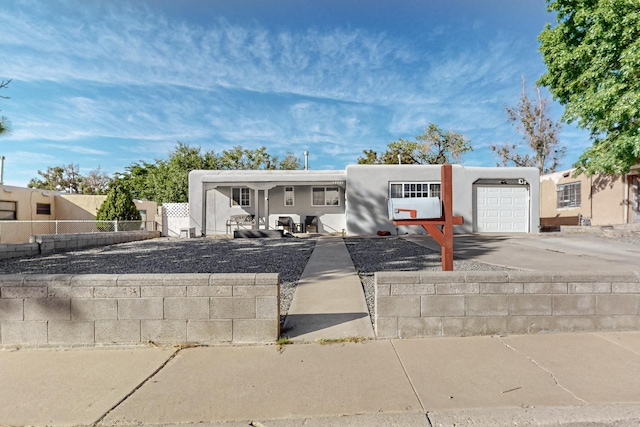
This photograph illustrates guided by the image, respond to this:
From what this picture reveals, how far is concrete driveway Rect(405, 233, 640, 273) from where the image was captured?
702cm

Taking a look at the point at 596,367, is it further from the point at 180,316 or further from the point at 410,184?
the point at 410,184

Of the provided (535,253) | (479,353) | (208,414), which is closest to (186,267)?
Result: (208,414)

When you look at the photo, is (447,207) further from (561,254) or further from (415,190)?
(415,190)

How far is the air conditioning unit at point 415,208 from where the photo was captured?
13.4ft

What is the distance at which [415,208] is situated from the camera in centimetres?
412

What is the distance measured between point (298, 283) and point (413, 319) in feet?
8.84

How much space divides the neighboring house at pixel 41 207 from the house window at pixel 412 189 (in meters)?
15.6

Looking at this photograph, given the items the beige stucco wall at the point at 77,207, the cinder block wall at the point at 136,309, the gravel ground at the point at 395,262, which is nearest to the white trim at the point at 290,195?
the gravel ground at the point at 395,262

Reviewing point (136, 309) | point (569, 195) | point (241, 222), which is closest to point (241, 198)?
point (241, 222)

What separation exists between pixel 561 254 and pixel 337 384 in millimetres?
9213

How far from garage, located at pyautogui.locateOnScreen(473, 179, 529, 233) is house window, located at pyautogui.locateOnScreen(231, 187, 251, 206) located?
1217 centimetres

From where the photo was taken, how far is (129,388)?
2.72 m

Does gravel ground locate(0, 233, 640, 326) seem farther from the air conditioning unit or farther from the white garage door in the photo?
the white garage door

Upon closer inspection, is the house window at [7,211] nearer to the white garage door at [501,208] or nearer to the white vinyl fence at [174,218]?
the white vinyl fence at [174,218]
